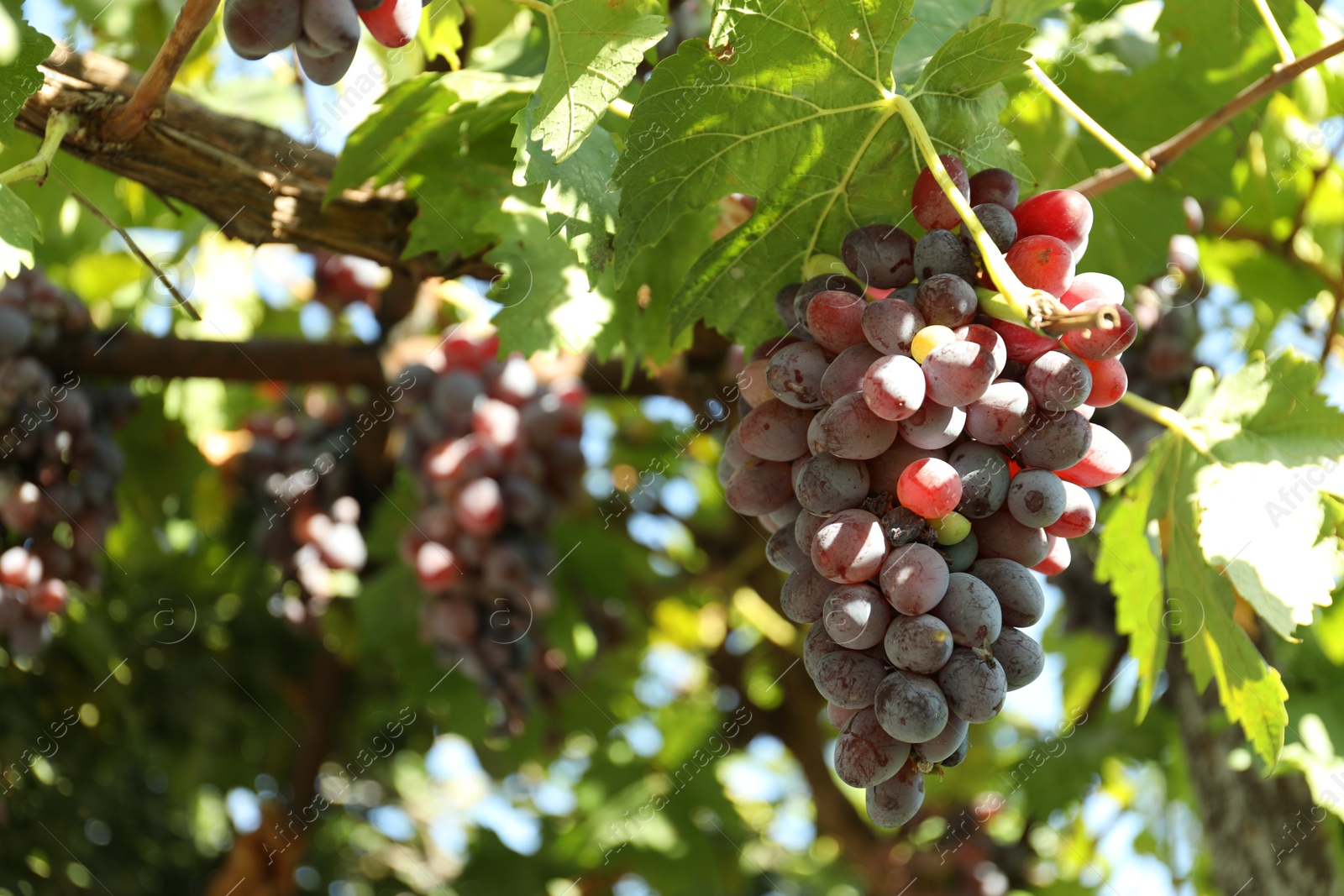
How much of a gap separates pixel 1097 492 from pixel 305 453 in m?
1.93

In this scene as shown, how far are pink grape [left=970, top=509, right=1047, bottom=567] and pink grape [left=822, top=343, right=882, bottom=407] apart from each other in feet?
0.59

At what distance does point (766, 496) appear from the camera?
1.13 meters

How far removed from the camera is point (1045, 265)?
3.37 ft

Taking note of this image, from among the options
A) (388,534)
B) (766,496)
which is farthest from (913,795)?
(388,534)

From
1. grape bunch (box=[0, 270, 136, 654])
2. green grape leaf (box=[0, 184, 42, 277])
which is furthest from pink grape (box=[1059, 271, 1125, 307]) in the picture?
grape bunch (box=[0, 270, 136, 654])

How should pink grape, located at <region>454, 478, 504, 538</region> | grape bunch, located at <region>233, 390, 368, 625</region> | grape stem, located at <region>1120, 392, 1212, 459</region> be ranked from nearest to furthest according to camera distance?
1. grape stem, located at <region>1120, 392, 1212, 459</region>
2. pink grape, located at <region>454, 478, 504, 538</region>
3. grape bunch, located at <region>233, 390, 368, 625</region>

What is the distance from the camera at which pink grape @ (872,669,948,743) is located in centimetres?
90

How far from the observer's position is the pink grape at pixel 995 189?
3.60ft

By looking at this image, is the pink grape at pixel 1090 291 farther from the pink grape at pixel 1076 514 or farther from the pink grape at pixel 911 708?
the pink grape at pixel 911 708

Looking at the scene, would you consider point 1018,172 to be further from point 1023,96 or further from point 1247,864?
point 1247,864

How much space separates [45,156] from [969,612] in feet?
3.72

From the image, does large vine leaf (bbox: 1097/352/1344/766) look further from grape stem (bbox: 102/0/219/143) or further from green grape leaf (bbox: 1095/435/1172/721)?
grape stem (bbox: 102/0/219/143)

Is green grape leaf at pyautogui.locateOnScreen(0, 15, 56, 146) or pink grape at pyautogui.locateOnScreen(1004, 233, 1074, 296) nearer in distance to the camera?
pink grape at pyautogui.locateOnScreen(1004, 233, 1074, 296)

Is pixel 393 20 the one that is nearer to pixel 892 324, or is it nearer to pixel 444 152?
pixel 444 152
